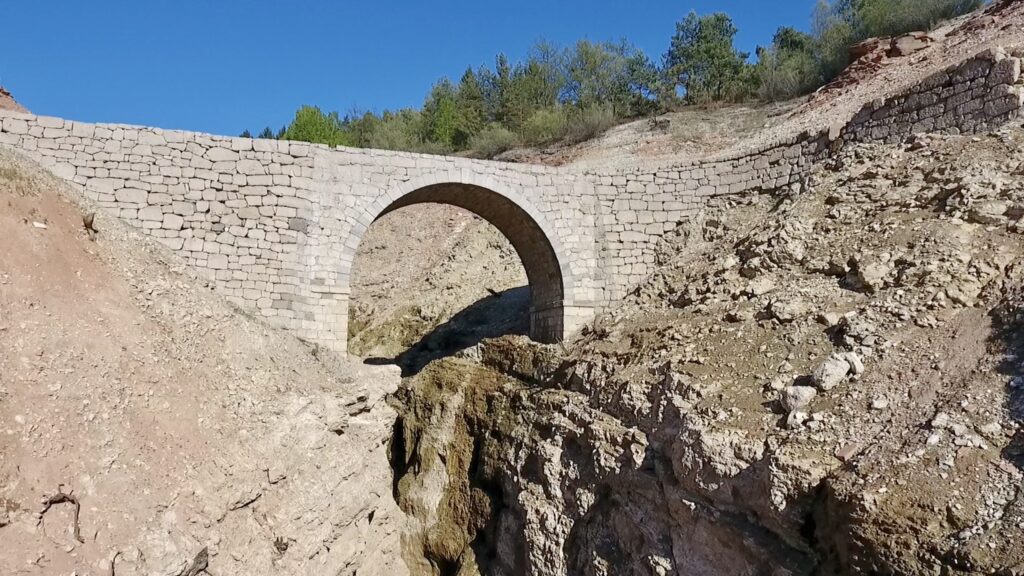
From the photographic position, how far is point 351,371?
10828 millimetres

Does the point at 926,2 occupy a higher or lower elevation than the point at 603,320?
higher

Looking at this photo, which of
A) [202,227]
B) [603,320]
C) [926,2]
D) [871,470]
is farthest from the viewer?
[926,2]

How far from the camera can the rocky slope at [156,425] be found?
19.2 feet

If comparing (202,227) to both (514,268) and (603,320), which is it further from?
(514,268)

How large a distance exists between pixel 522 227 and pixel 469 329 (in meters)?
3.81

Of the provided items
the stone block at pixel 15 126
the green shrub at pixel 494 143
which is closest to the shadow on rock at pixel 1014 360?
the stone block at pixel 15 126

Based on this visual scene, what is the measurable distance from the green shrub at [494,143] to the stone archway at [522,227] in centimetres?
1487

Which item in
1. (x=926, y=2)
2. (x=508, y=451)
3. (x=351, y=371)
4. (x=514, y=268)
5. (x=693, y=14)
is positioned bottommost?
(x=508, y=451)

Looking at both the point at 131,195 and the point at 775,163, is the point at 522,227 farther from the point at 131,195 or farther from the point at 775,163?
the point at 131,195

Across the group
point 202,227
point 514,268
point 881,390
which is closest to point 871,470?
point 881,390

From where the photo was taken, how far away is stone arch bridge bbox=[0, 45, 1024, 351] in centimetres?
1043

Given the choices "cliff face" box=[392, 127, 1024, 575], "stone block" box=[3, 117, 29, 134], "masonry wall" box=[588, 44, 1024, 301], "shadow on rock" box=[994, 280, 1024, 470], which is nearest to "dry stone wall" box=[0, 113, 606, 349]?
"stone block" box=[3, 117, 29, 134]

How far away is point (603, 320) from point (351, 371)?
15.2ft

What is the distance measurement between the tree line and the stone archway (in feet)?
44.4
